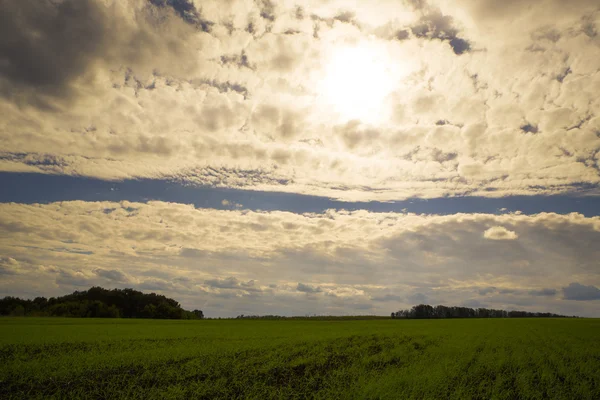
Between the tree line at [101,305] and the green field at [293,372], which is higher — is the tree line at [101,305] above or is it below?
above

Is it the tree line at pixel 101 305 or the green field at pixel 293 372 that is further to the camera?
the tree line at pixel 101 305

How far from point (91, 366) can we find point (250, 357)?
8.19m

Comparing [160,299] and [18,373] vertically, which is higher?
[160,299]

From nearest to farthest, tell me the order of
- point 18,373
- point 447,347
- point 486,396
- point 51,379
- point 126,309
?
point 486,396
point 51,379
point 18,373
point 447,347
point 126,309

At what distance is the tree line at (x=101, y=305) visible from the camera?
327 feet

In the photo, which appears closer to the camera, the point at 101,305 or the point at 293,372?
the point at 293,372

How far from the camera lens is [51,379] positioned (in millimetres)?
15898

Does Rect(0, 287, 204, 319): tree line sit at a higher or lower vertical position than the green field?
higher

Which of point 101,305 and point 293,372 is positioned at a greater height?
point 101,305

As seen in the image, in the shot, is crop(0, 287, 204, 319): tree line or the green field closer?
the green field

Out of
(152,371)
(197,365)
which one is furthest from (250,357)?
(152,371)

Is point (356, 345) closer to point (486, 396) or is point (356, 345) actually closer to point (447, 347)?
point (447, 347)

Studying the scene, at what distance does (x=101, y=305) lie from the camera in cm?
10475

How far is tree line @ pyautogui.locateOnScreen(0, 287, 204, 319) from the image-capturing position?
3922 inches
